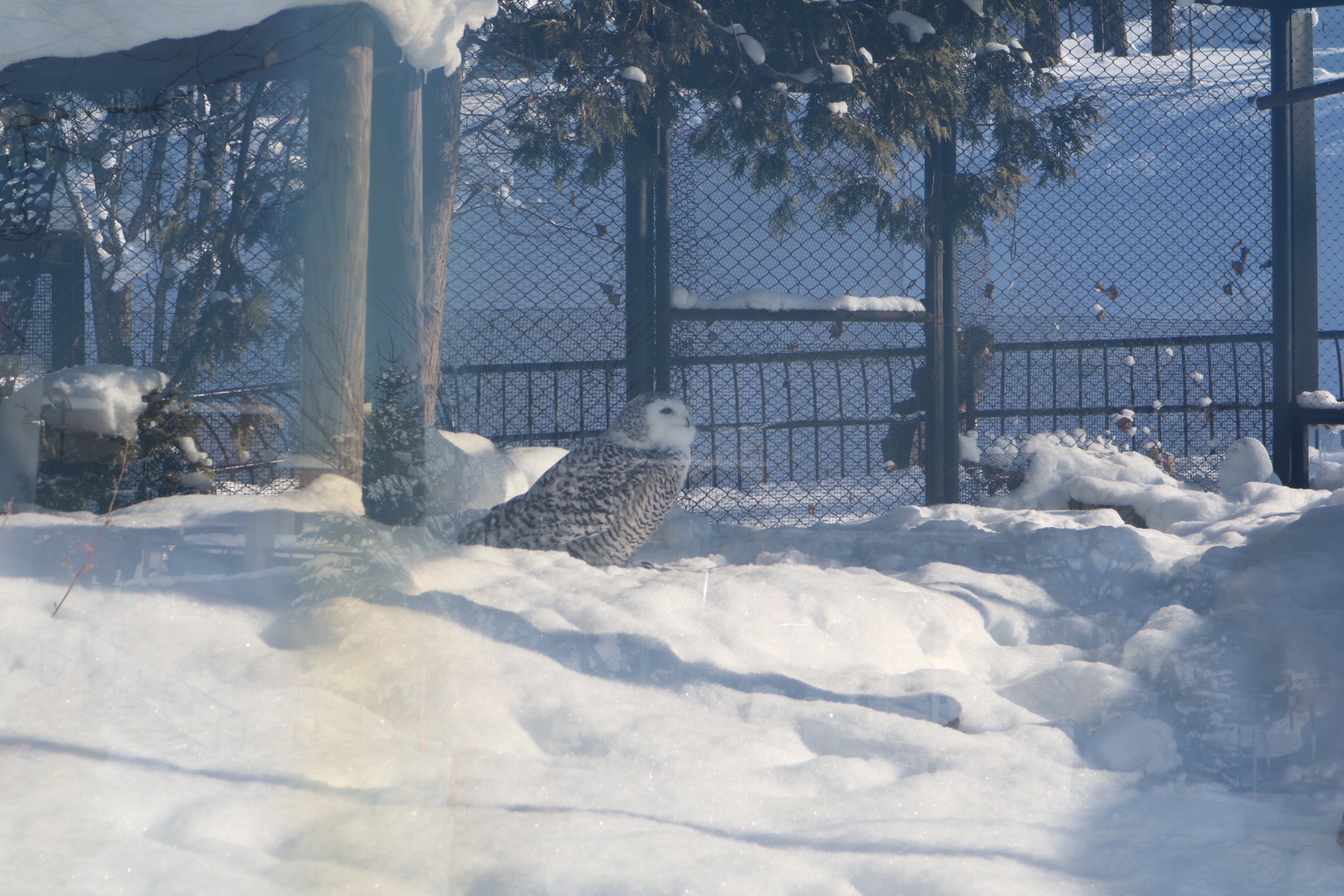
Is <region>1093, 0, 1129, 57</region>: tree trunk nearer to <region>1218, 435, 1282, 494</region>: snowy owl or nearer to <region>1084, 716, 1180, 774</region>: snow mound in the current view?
<region>1218, 435, 1282, 494</region>: snowy owl

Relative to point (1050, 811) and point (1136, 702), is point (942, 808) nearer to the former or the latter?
point (1050, 811)

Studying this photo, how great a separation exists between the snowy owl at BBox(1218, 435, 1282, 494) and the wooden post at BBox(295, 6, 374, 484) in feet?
12.3

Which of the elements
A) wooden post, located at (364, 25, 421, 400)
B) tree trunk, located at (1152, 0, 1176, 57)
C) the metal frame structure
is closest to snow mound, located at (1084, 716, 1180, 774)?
wooden post, located at (364, 25, 421, 400)

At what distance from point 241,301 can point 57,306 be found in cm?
33

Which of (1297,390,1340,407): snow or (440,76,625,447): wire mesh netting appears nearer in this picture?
(440,76,625,447): wire mesh netting

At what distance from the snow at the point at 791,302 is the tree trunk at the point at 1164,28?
1639mm

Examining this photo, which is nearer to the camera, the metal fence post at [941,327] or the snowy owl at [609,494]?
the snowy owl at [609,494]

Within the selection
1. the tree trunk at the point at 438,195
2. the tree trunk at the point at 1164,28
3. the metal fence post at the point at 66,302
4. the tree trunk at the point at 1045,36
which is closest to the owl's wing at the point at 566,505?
the tree trunk at the point at 438,195

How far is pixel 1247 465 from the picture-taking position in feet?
12.6

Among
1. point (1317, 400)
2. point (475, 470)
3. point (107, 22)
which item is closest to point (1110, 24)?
point (1317, 400)

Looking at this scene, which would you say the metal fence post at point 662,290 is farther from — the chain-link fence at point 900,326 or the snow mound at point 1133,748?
the snow mound at point 1133,748

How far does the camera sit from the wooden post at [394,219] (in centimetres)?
229

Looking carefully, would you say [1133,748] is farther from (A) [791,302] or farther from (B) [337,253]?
(A) [791,302]

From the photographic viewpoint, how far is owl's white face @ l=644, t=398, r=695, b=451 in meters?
2.78
